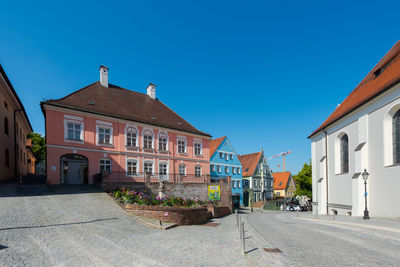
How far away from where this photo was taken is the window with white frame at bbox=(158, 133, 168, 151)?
27.2m

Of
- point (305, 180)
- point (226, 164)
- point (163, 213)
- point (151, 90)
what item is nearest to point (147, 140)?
point (151, 90)

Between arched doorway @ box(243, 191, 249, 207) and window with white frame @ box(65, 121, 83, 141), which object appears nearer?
window with white frame @ box(65, 121, 83, 141)

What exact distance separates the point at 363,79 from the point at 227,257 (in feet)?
80.1

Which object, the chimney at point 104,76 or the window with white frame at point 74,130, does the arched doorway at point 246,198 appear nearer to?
the chimney at point 104,76

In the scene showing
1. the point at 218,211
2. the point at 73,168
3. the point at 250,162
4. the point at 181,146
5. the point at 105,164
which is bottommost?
the point at 218,211

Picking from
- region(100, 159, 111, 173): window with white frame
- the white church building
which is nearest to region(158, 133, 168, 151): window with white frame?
region(100, 159, 111, 173): window with white frame

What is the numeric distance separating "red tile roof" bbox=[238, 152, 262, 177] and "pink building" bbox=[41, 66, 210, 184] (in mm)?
19132

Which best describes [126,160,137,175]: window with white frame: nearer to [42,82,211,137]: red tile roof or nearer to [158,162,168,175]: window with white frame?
[158,162,168,175]: window with white frame

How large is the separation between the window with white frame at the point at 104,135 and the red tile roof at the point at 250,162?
31.7 metres

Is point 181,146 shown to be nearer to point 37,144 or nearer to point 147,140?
point 147,140

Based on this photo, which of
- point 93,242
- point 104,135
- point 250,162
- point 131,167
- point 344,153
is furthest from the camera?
point 250,162

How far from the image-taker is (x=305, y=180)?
39969mm

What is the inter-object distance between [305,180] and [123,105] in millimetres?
31916

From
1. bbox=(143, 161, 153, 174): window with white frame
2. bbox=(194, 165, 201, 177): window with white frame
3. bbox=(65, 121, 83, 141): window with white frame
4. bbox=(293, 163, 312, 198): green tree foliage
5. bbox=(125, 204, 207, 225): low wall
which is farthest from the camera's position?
bbox=(293, 163, 312, 198): green tree foliage
